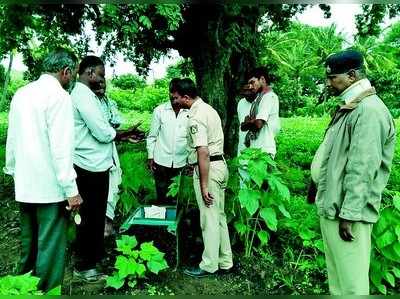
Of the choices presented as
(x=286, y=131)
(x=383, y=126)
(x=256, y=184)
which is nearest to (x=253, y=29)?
(x=256, y=184)

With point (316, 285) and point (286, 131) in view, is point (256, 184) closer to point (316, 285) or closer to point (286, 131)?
point (316, 285)

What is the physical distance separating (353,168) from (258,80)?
8.63ft

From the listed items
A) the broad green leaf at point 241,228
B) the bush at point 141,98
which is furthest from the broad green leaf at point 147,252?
the bush at point 141,98

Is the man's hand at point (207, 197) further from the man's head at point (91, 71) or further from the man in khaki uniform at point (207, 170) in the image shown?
the man's head at point (91, 71)

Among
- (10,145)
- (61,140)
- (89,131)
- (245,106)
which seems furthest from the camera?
(245,106)

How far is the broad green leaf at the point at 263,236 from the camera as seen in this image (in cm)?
429

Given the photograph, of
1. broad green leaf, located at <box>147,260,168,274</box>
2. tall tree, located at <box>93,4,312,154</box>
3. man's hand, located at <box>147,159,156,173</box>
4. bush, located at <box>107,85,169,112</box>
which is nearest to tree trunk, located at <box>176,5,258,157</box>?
tall tree, located at <box>93,4,312,154</box>

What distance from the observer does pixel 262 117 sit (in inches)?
Result: 199

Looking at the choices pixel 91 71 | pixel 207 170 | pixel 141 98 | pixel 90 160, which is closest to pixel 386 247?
pixel 207 170

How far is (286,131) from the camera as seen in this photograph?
720 inches

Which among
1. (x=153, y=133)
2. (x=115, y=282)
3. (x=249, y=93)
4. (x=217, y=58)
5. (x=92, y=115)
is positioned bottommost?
(x=115, y=282)

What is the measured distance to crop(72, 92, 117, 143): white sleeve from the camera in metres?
3.83

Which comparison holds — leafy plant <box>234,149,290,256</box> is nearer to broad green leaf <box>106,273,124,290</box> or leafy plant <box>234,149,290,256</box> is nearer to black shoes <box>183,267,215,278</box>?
black shoes <box>183,267,215,278</box>

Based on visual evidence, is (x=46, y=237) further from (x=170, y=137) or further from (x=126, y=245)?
(x=170, y=137)
